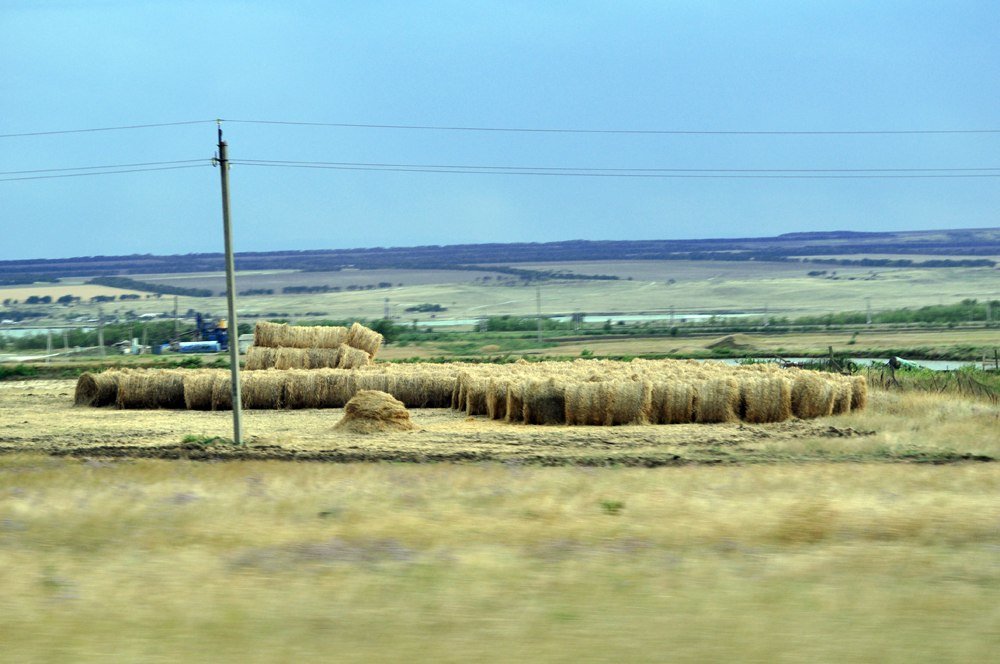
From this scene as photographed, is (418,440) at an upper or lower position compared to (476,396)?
lower

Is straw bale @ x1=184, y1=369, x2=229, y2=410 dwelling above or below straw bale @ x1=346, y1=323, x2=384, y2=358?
below

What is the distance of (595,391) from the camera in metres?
27.8

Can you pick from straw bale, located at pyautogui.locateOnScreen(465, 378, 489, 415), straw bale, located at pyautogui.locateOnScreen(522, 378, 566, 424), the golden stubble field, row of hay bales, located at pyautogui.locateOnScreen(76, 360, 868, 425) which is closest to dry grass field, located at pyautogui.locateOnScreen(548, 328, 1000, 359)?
row of hay bales, located at pyautogui.locateOnScreen(76, 360, 868, 425)

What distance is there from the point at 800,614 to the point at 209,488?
10.1 meters

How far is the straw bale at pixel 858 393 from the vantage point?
28547mm

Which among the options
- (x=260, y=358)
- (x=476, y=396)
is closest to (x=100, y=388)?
(x=260, y=358)

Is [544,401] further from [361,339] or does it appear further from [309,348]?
[309,348]

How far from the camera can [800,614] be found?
25.5 ft

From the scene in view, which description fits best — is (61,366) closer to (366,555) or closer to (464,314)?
(366,555)

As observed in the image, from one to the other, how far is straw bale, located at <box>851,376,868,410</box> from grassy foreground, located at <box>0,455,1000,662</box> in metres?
13.0

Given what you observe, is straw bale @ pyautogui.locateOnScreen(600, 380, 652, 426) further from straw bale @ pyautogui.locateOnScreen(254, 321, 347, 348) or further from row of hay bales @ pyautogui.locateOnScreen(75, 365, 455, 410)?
straw bale @ pyautogui.locateOnScreen(254, 321, 347, 348)

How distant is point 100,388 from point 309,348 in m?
6.42

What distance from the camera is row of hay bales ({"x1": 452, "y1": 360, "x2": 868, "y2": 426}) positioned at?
91.0ft

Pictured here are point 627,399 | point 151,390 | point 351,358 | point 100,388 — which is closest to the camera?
point 627,399
